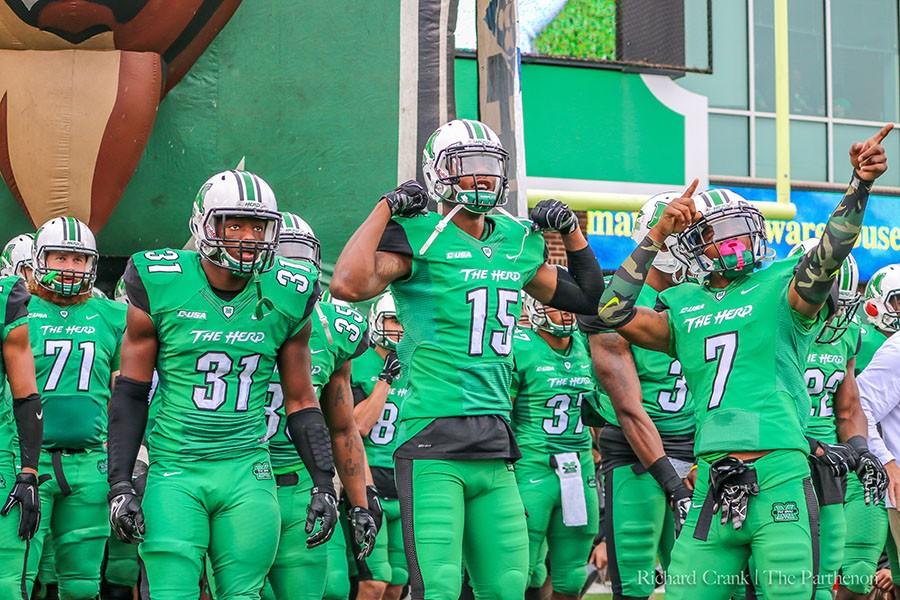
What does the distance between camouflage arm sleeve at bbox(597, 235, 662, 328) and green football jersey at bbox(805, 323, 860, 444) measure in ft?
6.32

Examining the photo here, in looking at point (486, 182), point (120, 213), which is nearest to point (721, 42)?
point (120, 213)

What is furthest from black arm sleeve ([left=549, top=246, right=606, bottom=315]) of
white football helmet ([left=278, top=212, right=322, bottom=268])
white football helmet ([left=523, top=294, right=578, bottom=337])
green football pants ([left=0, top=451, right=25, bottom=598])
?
green football pants ([left=0, top=451, right=25, bottom=598])

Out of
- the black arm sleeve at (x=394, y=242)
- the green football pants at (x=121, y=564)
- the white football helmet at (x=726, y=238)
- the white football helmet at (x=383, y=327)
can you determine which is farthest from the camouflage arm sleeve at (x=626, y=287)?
the green football pants at (x=121, y=564)

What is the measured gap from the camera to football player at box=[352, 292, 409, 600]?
8.01 meters

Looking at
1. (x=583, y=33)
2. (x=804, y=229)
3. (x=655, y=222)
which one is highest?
(x=583, y=33)

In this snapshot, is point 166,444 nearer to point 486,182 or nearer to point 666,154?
point 486,182

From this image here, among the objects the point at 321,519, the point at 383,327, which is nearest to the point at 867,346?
the point at 383,327

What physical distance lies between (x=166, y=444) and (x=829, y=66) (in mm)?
12780

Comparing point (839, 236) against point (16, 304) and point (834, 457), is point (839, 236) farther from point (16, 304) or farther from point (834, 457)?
point (16, 304)

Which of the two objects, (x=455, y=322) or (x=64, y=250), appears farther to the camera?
(x=64, y=250)

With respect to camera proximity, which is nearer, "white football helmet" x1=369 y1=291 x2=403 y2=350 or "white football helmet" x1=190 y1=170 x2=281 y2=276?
"white football helmet" x1=190 y1=170 x2=281 y2=276

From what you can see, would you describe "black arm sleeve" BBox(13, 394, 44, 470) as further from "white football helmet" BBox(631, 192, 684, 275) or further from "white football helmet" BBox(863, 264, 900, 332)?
"white football helmet" BBox(863, 264, 900, 332)

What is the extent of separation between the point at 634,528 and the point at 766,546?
1.89 m

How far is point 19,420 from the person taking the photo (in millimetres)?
6168
